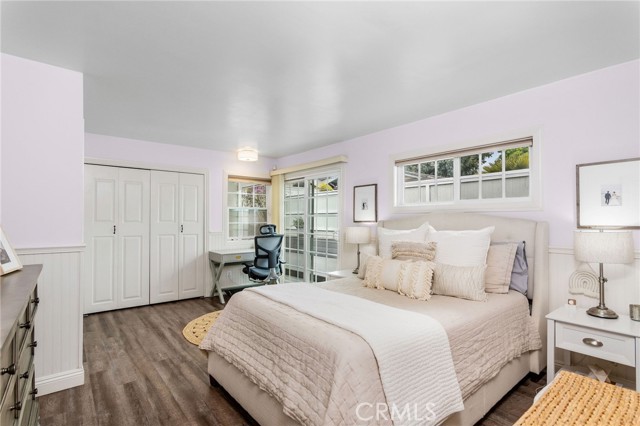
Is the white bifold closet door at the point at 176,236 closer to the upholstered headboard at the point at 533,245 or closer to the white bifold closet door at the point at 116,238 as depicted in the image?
the white bifold closet door at the point at 116,238

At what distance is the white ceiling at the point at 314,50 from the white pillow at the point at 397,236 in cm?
124

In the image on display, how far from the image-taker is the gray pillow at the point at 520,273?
2.58m

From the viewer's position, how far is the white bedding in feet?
4.52

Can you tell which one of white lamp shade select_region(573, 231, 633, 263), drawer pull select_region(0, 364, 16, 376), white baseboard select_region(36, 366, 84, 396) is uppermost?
white lamp shade select_region(573, 231, 633, 263)

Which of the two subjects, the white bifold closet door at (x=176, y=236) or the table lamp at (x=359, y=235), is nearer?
the table lamp at (x=359, y=235)

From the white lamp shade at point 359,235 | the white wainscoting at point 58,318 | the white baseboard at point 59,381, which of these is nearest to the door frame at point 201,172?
the white wainscoting at point 58,318

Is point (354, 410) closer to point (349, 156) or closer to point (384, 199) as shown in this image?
point (384, 199)

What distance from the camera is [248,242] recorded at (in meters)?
5.66

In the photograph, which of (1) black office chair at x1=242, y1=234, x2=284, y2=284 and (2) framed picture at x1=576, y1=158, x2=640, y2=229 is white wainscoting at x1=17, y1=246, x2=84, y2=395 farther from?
(2) framed picture at x1=576, y1=158, x2=640, y2=229

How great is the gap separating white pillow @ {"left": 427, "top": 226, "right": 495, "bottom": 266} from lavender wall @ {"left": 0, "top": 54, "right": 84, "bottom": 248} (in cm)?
295

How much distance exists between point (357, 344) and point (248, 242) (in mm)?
4443

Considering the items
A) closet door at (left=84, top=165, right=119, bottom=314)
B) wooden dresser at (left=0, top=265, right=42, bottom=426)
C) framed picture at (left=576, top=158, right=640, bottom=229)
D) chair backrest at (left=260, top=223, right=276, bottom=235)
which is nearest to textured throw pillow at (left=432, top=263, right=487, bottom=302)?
framed picture at (left=576, top=158, right=640, bottom=229)

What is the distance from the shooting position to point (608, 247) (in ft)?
6.81

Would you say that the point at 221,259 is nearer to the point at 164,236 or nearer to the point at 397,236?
the point at 164,236
